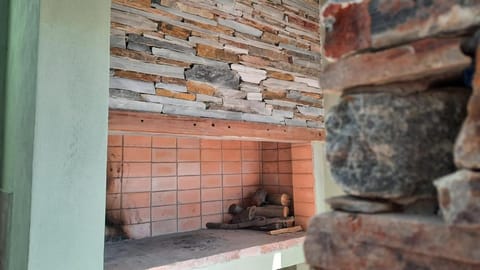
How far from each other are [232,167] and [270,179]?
332 millimetres

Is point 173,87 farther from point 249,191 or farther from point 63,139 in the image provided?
point 249,191

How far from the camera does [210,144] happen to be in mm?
2678

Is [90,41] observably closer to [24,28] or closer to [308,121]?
[24,28]

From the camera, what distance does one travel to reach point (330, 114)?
1.55 ft

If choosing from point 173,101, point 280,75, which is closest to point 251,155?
point 280,75

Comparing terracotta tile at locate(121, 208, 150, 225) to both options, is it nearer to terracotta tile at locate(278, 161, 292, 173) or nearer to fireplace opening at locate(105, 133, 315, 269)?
fireplace opening at locate(105, 133, 315, 269)

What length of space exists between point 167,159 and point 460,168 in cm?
220

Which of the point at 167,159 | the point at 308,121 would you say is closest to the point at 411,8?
the point at 308,121

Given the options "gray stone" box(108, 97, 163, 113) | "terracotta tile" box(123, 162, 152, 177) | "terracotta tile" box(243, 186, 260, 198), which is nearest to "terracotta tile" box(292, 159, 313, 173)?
"terracotta tile" box(243, 186, 260, 198)

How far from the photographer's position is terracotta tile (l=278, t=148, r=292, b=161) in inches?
103

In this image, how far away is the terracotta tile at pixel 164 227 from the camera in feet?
7.59

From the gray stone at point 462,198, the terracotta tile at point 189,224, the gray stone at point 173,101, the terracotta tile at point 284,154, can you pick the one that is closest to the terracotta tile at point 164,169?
the terracotta tile at point 189,224

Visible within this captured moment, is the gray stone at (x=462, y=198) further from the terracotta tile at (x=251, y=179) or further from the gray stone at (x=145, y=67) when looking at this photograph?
the terracotta tile at (x=251, y=179)

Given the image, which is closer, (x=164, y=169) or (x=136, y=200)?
(x=136, y=200)
